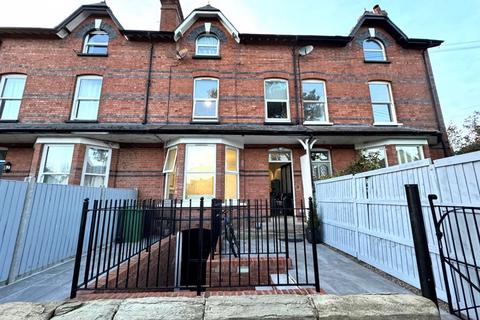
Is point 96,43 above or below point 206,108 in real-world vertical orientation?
above

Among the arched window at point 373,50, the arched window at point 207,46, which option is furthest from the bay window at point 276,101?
the arched window at point 373,50

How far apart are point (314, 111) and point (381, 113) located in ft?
9.81

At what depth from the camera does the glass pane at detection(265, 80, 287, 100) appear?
30.6ft

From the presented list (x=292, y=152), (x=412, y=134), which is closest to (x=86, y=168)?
(x=292, y=152)

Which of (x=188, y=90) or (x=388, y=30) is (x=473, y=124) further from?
(x=188, y=90)

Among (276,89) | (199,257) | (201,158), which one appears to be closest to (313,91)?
(276,89)

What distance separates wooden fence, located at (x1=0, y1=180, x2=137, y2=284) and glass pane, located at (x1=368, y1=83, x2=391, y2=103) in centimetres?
1151

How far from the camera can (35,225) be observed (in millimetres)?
3818

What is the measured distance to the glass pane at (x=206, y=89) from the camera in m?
9.11

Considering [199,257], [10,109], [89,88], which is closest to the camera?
[199,257]

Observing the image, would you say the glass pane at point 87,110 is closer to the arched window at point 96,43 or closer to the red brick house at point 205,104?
the red brick house at point 205,104

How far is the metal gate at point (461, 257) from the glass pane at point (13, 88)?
531 inches

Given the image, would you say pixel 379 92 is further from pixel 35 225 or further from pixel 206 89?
pixel 35 225

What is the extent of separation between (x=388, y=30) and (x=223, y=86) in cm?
880
